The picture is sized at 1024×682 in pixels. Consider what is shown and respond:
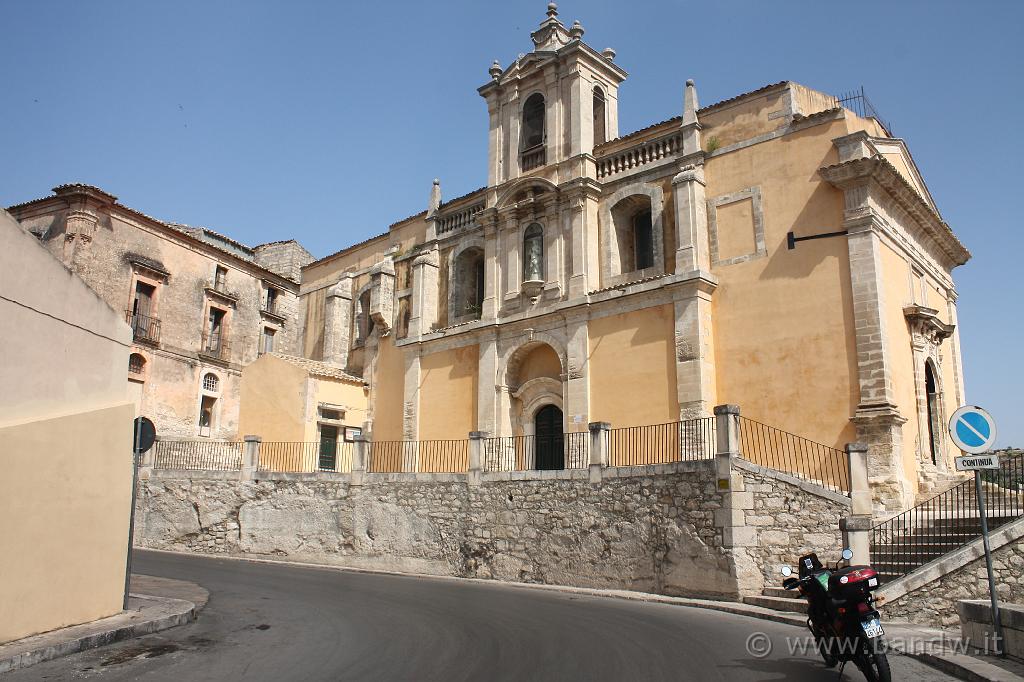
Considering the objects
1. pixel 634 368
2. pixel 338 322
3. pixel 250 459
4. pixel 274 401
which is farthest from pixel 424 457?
pixel 338 322

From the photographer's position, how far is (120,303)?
2727cm

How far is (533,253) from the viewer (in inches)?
888

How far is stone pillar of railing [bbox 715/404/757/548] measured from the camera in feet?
42.8

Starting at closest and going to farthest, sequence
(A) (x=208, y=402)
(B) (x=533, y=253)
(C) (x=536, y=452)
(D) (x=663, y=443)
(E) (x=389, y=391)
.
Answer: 1. (D) (x=663, y=443)
2. (C) (x=536, y=452)
3. (B) (x=533, y=253)
4. (E) (x=389, y=391)
5. (A) (x=208, y=402)

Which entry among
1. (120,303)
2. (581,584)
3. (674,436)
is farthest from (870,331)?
(120,303)

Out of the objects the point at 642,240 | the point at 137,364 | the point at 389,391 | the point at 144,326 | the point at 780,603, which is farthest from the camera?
the point at 144,326

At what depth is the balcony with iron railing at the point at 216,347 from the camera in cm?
3058

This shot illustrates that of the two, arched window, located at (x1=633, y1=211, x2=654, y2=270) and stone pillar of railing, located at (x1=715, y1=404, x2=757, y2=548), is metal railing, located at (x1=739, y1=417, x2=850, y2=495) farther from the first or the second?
arched window, located at (x1=633, y1=211, x2=654, y2=270)

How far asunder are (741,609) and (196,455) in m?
16.2

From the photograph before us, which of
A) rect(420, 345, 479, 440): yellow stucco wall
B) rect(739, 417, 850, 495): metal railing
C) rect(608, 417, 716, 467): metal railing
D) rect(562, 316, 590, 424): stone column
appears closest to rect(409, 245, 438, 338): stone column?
rect(420, 345, 479, 440): yellow stucco wall

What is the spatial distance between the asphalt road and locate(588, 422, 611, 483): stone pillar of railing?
2.96 meters

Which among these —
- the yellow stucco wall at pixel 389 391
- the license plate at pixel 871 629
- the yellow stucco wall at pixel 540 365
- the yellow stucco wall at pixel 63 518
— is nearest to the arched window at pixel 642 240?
the yellow stucco wall at pixel 540 365

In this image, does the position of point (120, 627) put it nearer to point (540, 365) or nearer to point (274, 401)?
point (540, 365)

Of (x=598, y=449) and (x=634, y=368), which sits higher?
(x=634, y=368)
